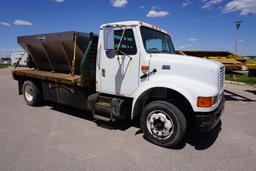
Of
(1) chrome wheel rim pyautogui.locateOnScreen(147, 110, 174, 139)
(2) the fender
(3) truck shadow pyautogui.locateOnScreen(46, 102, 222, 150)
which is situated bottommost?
(3) truck shadow pyautogui.locateOnScreen(46, 102, 222, 150)

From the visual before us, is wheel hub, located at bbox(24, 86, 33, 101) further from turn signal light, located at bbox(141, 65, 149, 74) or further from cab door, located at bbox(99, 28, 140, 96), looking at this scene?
turn signal light, located at bbox(141, 65, 149, 74)

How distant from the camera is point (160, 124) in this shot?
163 inches

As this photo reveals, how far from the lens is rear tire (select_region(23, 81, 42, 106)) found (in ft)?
23.2

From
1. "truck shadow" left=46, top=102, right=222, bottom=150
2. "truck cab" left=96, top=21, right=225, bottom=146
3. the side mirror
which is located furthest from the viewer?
the side mirror

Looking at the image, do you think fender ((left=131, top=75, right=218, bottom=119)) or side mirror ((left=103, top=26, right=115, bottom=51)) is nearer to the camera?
fender ((left=131, top=75, right=218, bottom=119))

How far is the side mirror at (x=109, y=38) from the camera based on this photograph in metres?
4.40

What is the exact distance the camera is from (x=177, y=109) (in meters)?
3.96

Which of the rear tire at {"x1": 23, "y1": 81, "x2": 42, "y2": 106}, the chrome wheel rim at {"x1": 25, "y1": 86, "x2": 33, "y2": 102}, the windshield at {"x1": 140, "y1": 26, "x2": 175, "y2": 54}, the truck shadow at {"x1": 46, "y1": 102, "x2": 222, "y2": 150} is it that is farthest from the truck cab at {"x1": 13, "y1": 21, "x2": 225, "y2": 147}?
the chrome wheel rim at {"x1": 25, "y1": 86, "x2": 33, "y2": 102}

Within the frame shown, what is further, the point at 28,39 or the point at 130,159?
the point at 28,39

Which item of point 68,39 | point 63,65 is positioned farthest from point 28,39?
point 68,39

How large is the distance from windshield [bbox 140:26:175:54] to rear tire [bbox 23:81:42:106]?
450 cm

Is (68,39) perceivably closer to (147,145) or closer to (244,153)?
(147,145)

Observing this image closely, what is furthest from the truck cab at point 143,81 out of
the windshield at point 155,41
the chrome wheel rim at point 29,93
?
the chrome wheel rim at point 29,93

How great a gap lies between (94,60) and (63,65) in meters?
1.59
